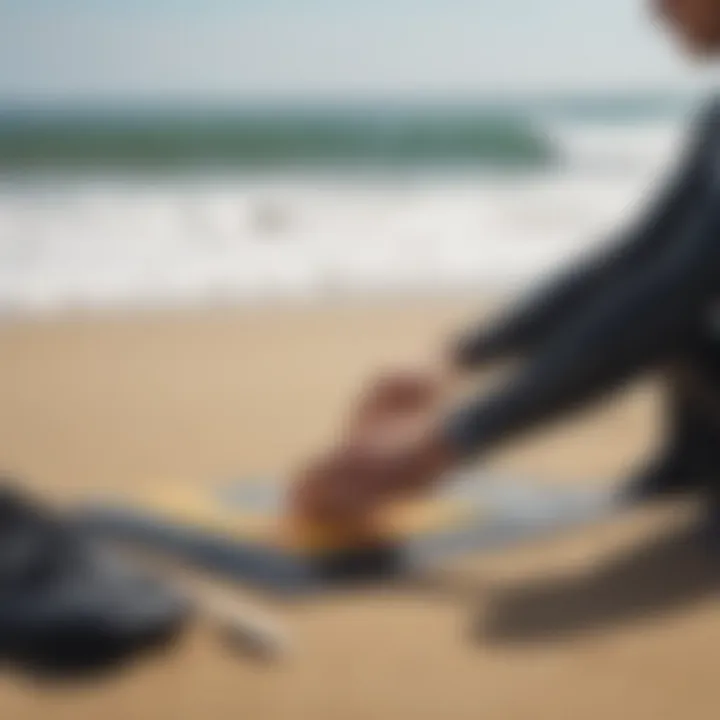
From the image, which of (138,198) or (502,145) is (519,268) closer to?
(138,198)

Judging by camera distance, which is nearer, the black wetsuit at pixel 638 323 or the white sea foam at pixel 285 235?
the black wetsuit at pixel 638 323

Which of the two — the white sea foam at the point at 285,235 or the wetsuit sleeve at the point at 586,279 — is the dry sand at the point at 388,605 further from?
the white sea foam at the point at 285,235

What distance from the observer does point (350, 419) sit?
39.4 inches

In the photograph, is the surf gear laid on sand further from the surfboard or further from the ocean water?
the ocean water

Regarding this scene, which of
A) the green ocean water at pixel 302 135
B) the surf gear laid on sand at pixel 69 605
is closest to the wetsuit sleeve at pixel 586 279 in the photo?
the surf gear laid on sand at pixel 69 605

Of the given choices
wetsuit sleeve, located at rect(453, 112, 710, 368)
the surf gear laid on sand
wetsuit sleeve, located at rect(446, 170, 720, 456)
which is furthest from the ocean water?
the surf gear laid on sand

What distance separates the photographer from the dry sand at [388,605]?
0.68 metres

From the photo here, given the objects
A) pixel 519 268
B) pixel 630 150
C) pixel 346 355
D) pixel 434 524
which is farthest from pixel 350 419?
pixel 630 150

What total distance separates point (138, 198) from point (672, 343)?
103 inches

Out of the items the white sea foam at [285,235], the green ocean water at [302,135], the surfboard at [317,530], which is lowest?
the surfboard at [317,530]

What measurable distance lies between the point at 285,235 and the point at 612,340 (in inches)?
69.5

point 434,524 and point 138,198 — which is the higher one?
point 138,198

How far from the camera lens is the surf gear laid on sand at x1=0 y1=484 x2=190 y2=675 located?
27.0 inches

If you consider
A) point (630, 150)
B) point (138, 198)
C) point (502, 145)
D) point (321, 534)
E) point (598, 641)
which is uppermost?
point (502, 145)
